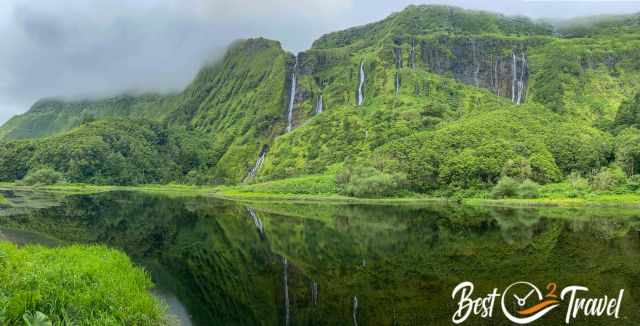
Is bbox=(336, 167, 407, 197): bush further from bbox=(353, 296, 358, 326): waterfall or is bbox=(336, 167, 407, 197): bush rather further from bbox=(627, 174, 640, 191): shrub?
bbox=(353, 296, 358, 326): waterfall

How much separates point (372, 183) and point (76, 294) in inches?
4164

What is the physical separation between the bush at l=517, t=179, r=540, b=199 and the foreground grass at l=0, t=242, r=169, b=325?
9928 centimetres

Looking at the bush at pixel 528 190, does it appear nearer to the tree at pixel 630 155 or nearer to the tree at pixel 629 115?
the tree at pixel 630 155

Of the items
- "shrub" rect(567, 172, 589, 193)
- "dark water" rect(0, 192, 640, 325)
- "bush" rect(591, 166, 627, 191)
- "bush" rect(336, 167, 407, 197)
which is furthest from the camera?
"bush" rect(336, 167, 407, 197)

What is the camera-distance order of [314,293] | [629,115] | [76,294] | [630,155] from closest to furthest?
[76,294] → [314,293] → [630,155] → [629,115]

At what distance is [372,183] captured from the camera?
400 feet

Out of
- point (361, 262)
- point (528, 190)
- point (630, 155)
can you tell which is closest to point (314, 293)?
point (361, 262)

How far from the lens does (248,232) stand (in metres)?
56.7

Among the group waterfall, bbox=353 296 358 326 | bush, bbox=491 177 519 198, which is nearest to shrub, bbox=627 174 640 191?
bush, bbox=491 177 519 198

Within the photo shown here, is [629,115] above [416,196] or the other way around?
above

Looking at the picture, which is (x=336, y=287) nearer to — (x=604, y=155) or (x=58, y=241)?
(x=58, y=241)

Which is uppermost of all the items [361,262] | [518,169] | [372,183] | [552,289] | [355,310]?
[355,310]

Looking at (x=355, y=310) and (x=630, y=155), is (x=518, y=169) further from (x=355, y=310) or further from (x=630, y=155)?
(x=355, y=310)

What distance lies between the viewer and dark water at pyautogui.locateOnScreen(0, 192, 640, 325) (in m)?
22.5
